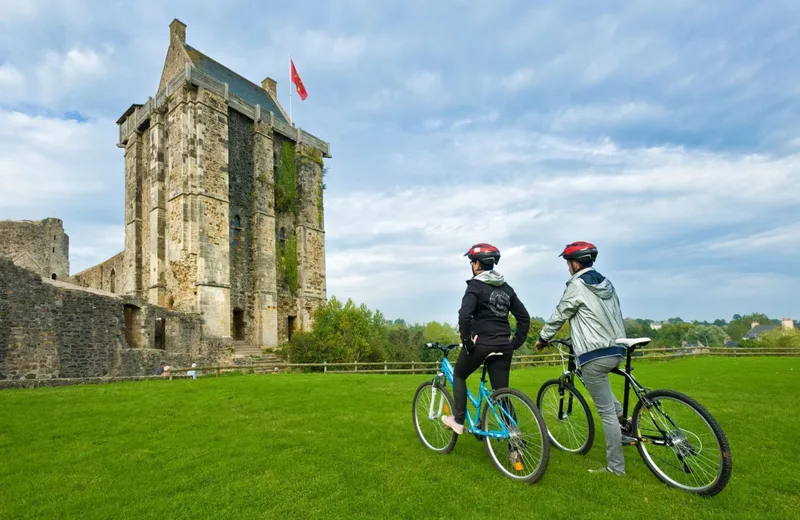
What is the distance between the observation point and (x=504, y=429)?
13.7ft

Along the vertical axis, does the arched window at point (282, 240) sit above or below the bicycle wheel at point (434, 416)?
above

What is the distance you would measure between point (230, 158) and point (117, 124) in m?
11.1

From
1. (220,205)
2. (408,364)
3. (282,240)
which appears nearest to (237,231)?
(220,205)

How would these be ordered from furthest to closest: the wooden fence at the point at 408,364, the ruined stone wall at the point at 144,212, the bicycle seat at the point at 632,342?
the ruined stone wall at the point at 144,212
the wooden fence at the point at 408,364
the bicycle seat at the point at 632,342

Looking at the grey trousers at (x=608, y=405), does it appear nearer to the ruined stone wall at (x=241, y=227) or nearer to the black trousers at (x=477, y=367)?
the black trousers at (x=477, y=367)

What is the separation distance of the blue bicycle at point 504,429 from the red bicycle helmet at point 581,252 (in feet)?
4.28

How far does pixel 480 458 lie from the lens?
471 centimetres

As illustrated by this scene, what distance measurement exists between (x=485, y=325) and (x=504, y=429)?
3.40 ft

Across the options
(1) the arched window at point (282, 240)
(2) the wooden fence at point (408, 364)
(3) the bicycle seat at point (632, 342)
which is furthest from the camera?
(1) the arched window at point (282, 240)

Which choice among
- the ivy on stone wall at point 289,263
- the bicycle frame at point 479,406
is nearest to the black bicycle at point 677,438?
the bicycle frame at point 479,406

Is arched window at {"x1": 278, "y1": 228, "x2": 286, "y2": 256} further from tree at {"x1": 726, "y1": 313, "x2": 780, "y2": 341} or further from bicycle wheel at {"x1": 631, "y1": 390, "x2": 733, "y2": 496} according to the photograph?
tree at {"x1": 726, "y1": 313, "x2": 780, "y2": 341}

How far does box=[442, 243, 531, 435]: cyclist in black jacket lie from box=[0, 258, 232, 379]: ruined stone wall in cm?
1745

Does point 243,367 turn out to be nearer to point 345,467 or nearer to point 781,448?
point 345,467

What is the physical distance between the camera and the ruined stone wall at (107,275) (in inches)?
1204
